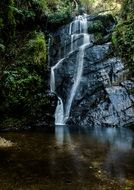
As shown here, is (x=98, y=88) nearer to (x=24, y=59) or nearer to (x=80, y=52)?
(x=80, y=52)

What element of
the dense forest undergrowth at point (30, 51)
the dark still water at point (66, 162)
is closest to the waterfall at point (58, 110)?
the dense forest undergrowth at point (30, 51)

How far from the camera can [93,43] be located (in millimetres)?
22672

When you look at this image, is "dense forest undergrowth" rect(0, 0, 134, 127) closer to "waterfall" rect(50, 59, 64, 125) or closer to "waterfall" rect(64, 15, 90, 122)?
"waterfall" rect(50, 59, 64, 125)

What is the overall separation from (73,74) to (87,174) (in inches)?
534

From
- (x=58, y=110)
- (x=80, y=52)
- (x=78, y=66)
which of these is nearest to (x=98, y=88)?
(x=78, y=66)

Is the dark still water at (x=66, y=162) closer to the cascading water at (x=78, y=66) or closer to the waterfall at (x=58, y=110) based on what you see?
the waterfall at (x=58, y=110)

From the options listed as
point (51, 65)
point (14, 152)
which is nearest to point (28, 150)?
point (14, 152)

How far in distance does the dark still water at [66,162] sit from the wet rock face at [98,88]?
469cm

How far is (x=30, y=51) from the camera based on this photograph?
21.0m

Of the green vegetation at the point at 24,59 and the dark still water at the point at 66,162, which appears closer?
the dark still water at the point at 66,162

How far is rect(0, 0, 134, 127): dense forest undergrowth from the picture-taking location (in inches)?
719

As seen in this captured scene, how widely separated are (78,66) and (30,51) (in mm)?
3268

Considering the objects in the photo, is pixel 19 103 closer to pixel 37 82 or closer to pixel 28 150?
pixel 37 82

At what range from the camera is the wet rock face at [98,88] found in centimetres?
1984
